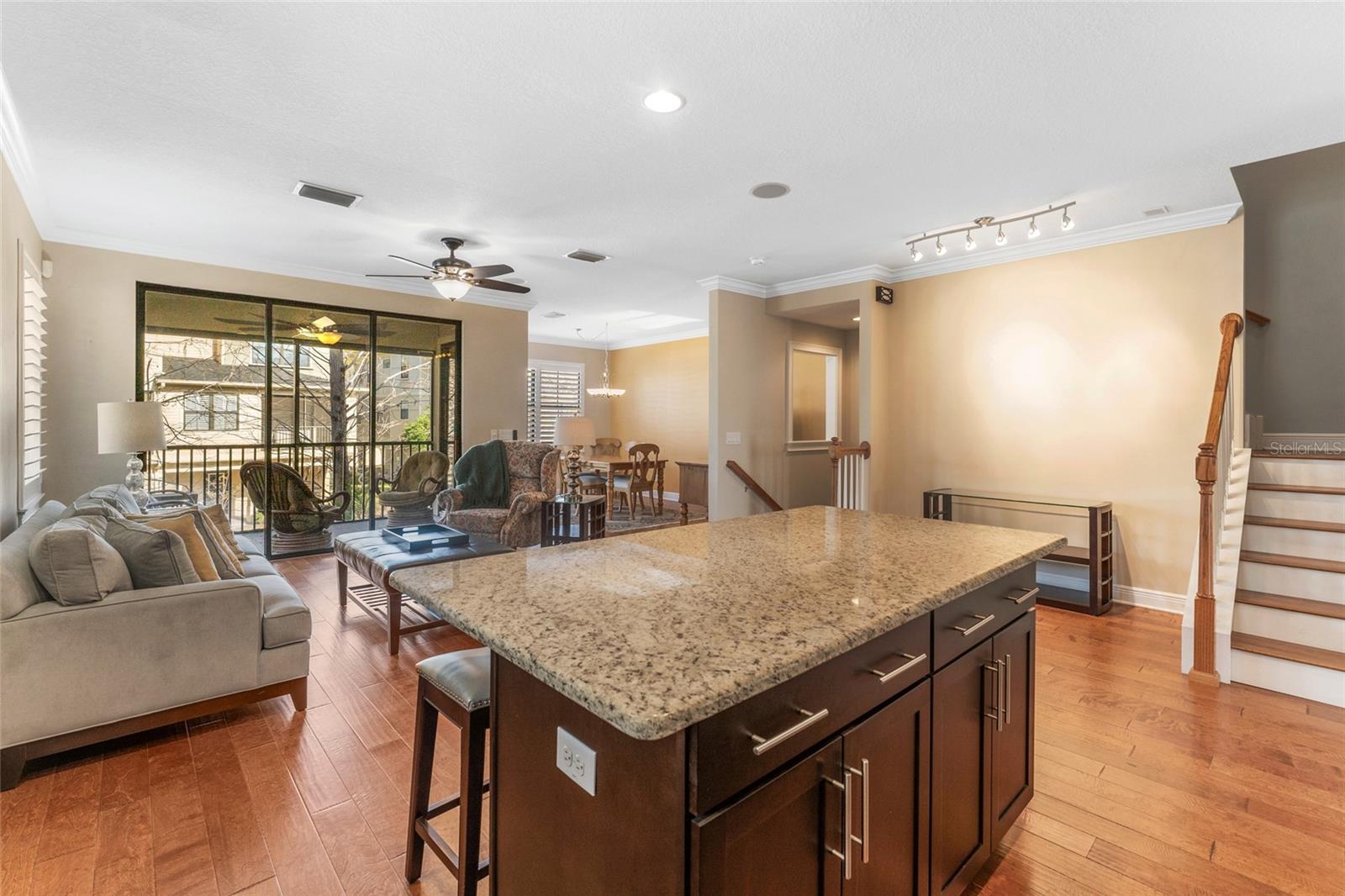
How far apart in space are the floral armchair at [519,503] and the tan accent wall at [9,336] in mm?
2668

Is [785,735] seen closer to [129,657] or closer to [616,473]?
[129,657]

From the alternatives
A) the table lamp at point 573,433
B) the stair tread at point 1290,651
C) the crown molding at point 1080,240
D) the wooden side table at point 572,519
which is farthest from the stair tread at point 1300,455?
the table lamp at point 573,433

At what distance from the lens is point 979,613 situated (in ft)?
5.38

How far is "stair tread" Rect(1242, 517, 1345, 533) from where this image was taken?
11.1ft

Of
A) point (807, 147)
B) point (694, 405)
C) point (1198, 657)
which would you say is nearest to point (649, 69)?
point (807, 147)

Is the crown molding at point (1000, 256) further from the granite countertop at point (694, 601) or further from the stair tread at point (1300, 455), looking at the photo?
the granite countertop at point (694, 601)

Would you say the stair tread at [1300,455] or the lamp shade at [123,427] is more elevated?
the lamp shade at [123,427]

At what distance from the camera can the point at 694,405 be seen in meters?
9.63

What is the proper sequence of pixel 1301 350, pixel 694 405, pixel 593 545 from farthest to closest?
pixel 694 405 → pixel 1301 350 → pixel 593 545

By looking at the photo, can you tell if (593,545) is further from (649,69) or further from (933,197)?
(933,197)

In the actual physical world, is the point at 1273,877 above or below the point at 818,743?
below

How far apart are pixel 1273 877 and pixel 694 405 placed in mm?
8196

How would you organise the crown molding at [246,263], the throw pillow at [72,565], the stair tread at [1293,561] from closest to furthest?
1. the throw pillow at [72,565]
2. the stair tread at [1293,561]
3. the crown molding at [246,263]

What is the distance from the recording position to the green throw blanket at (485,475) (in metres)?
5.82
